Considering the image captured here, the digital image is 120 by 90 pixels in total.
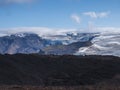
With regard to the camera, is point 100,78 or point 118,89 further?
point 100,78

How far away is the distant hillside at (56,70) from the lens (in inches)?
2314

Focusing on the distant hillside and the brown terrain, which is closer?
the brown terrain

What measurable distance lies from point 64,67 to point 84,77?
36.2ft

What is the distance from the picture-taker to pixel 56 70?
69.4m

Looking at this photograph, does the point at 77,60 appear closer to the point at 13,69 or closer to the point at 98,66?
the point at 98,66

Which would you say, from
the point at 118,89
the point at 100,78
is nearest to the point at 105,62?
the point at 100,78

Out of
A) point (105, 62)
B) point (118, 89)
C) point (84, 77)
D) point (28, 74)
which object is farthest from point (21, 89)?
point (105, 62)

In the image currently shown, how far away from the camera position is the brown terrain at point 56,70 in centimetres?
5822

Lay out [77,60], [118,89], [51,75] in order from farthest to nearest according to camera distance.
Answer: [77,60] < [51,75] < [118,89]

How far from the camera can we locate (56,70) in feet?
228

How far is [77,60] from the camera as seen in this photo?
7425cm

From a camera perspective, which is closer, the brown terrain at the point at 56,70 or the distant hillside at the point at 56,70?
the brown terrain at the point at 56,70

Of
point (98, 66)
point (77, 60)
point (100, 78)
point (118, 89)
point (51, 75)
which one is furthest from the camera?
point (77, 60)

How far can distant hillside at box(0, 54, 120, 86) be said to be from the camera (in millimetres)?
58781
